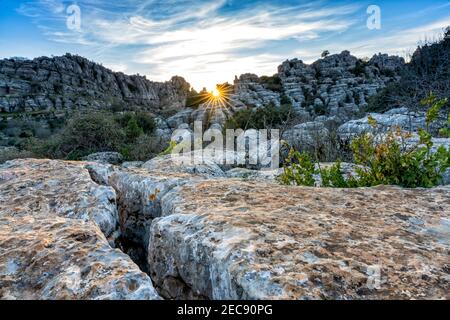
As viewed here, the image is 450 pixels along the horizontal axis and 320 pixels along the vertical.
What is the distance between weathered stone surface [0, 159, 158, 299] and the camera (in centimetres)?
124

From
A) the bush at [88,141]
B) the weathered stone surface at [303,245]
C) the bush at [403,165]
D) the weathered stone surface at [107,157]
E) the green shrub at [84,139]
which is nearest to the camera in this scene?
the weathered stone surface at [303,245]

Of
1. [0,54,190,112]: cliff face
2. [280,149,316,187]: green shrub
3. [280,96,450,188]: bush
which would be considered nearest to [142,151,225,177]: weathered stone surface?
[280,149,316,187]: green shrub

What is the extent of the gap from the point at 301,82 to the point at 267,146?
40.5m

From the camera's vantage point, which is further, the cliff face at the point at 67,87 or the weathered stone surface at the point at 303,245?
the cliff face at the point at 67,87

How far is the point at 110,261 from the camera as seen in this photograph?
142cm

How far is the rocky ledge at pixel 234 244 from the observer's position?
1.19 metres

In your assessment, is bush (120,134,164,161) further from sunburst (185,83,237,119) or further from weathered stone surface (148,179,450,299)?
A: sunburst (185,83,237,119)

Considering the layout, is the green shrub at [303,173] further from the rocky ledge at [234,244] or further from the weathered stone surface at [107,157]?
the weathered stone surface at [107,157]

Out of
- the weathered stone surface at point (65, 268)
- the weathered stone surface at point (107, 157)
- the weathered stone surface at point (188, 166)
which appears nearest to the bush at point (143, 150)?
the weathered stone surface at point (107, 157)

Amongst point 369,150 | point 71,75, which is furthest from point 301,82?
point 71,75

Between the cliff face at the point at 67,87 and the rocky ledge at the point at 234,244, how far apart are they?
40471 millimetres

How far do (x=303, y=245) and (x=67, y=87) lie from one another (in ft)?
232

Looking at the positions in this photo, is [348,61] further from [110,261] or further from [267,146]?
[110,261]

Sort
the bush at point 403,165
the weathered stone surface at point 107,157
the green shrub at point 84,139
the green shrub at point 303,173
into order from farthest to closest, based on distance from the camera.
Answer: the green shrub at point 84,139, the weathered stone surface at point 107,157, the green shrub at point 303,173, the bush at point 403,165
